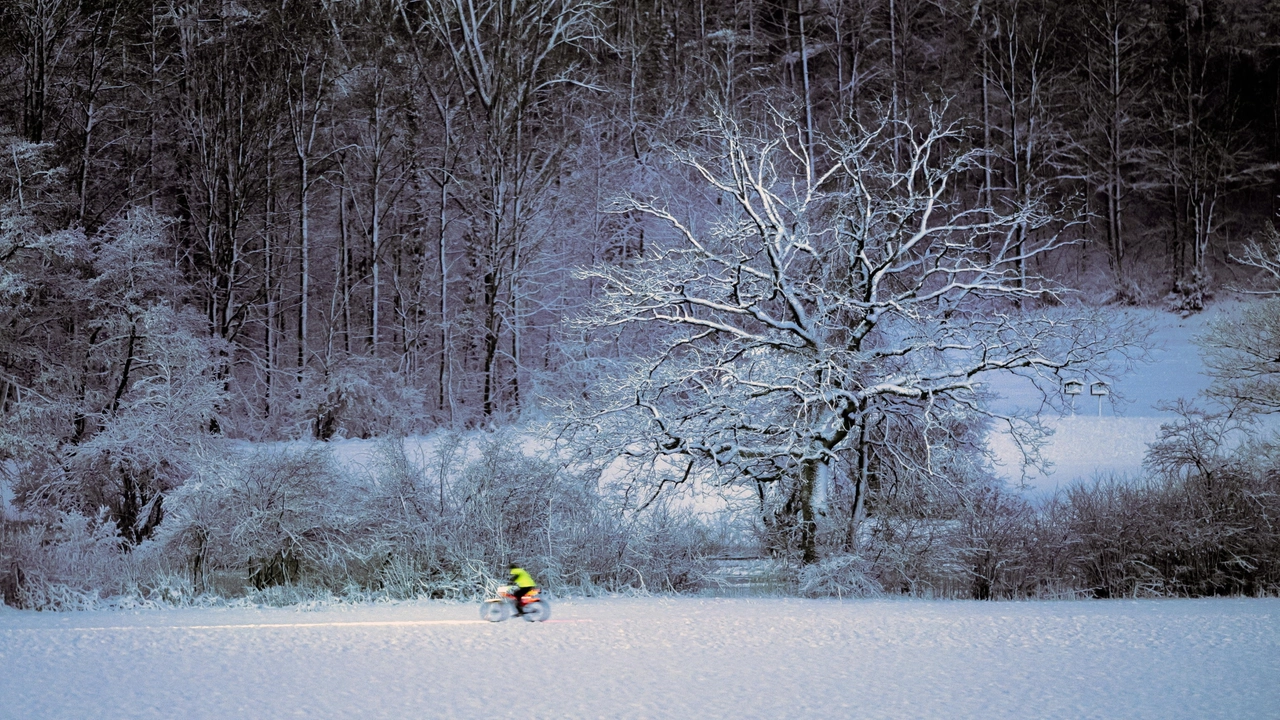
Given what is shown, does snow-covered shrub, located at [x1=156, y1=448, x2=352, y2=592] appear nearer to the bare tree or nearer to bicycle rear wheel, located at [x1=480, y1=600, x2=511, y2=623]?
bicycle rear wheel, located at [x1=480, y1=600, x2=511, y2=623]

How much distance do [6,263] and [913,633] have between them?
65.5 feet

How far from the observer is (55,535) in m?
20.1

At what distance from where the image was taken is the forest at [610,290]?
18.0 metres

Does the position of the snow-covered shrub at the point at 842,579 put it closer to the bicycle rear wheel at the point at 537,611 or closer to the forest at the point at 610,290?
the forest at the point at 610,290

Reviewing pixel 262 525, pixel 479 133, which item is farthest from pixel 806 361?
pixel 479 133

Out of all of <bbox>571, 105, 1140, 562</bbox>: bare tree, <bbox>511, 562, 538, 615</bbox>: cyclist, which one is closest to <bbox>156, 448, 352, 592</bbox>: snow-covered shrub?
<bbox>571, 105, 1140, 562</bbox>: bare tree

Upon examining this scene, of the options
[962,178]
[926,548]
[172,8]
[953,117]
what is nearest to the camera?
[926,548]

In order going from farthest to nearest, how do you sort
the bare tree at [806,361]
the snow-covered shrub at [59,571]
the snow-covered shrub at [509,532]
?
1. the bare tree at [806,361]
2. the snow-covered shrub at [509,532]
3. the snow-covered shrub at [59,571]

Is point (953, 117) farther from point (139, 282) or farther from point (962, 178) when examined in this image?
point (139, 282)

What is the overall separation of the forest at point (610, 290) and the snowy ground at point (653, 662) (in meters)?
2.53

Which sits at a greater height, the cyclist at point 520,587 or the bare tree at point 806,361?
the bare tree at point 806,361

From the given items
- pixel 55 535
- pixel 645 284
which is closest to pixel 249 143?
pixel 55 535

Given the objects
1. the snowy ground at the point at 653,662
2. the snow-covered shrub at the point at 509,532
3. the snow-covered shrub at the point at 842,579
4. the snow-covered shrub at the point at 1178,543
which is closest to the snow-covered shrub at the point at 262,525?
the snow-covered shrub at the point at 509,532

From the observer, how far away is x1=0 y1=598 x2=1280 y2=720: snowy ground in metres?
10.4
